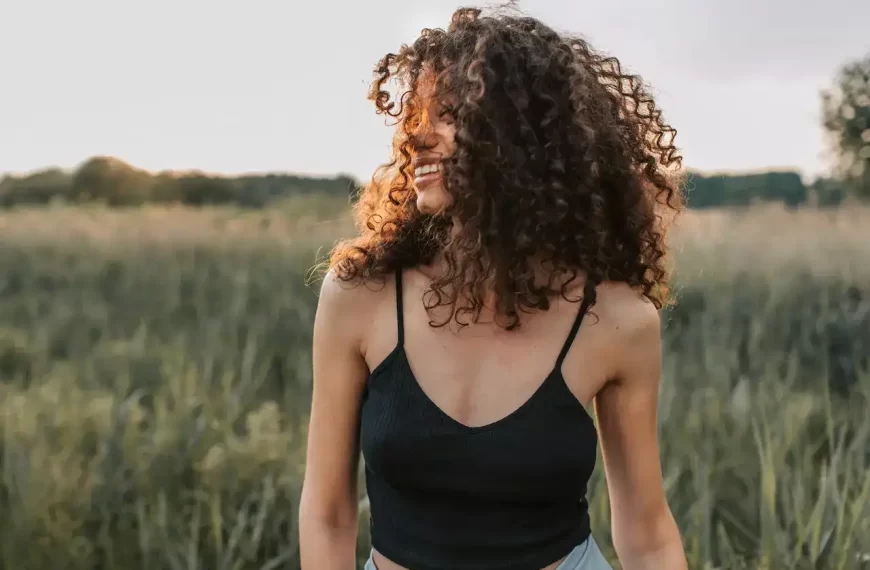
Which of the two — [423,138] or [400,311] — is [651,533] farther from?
[423,138]

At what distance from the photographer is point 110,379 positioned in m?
3.21

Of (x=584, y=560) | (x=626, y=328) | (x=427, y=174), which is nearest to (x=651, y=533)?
(x=584, y=560)

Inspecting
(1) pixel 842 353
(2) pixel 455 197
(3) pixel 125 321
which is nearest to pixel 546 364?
(2) pixel 455 197

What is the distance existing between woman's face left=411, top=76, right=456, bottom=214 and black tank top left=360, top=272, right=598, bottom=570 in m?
0.18

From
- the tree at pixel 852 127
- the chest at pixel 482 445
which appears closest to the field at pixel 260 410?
the chest at pixel 482 445

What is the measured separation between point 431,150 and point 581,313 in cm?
32

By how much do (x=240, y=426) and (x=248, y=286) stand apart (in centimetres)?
228

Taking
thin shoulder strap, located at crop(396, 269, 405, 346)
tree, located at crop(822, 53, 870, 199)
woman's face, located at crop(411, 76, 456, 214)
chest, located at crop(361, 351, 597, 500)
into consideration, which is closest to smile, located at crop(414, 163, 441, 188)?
woman's face, located at crop(411, 76, 456, 214)

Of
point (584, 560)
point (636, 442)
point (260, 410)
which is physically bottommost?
point (260, 410)

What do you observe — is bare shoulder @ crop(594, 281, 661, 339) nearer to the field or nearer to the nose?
the nose

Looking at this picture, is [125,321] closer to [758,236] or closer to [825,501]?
[825,501]

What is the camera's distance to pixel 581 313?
3.60ft

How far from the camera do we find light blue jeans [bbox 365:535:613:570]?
1093 millimetres

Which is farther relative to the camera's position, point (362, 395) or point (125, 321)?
point (125, 321)
